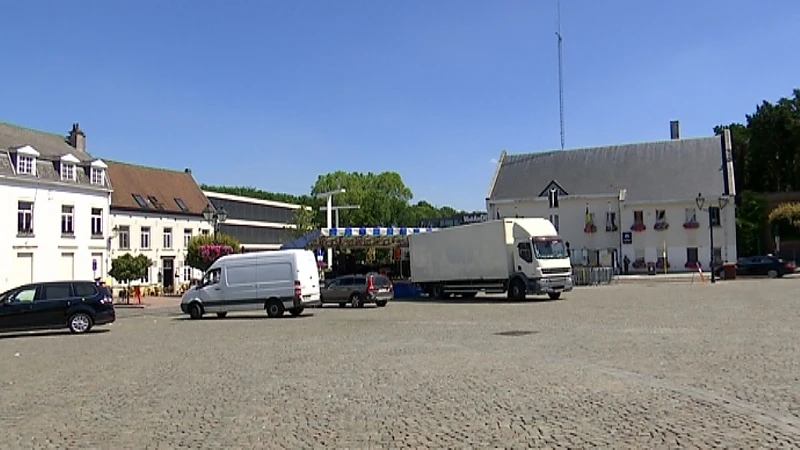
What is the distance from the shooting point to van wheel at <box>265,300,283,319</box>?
2988cm

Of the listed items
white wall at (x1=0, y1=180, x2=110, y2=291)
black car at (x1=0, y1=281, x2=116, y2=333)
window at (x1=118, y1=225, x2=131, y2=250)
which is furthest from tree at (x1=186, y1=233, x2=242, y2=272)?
black car at (x1=0, y1=281, x2=116, y2=333)

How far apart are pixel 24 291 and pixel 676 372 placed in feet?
66.5

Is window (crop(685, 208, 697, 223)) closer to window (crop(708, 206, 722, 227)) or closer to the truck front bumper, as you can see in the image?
window (crop(708, 206, 722, 227))

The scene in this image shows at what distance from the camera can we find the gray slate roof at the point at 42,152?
1837 inches

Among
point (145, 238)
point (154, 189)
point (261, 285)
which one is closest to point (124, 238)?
point (145, 238)

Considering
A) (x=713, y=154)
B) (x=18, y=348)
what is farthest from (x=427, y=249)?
(x=713, y=154)

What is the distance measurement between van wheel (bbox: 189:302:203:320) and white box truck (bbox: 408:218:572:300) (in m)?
13.4

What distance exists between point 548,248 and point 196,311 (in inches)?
611

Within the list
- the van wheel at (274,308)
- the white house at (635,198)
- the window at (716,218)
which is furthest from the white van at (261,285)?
the window at (716,218)

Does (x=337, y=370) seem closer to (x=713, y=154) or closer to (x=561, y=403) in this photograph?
(x=561, y=403)

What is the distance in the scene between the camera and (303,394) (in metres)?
10.9

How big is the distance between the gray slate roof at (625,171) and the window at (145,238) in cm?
3211

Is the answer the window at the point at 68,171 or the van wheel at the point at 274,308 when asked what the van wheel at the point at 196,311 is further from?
the window at the point at 68,171

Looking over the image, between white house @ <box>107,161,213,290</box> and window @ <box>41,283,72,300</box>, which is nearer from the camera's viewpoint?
window @ <box>41,283,72,300</box>
